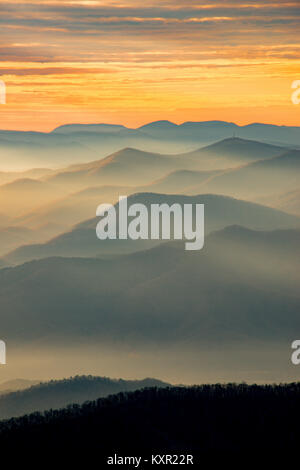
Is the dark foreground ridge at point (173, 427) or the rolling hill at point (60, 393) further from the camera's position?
the rolling hill at point (60, 393)

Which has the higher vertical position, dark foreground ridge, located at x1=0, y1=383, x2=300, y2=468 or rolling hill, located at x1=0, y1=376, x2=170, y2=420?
rolling hill, located at x1=0, y1=376, x2=170, y2=420

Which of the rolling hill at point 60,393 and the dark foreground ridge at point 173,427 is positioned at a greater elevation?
the rolling hill at point 60,393

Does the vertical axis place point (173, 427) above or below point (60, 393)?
below

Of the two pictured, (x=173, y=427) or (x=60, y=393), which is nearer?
(x=173, y=427)

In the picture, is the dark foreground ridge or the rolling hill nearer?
the dark foreground ridge

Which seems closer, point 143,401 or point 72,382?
point 143,401
